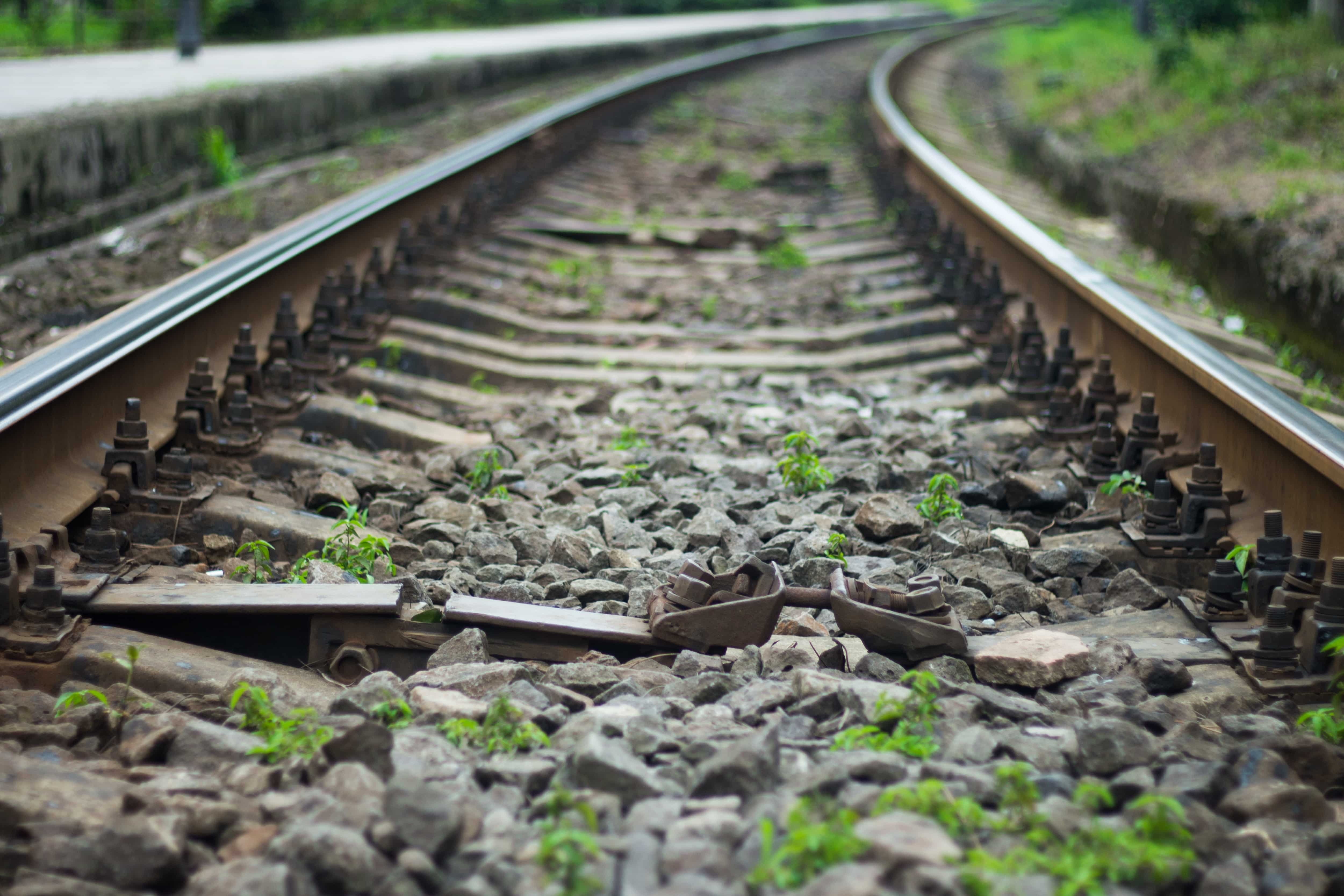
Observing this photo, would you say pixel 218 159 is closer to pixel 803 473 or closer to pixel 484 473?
pixel 484 473

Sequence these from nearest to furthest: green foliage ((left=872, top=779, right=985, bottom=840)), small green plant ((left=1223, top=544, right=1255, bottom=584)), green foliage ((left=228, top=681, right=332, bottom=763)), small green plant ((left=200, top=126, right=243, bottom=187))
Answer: green foliage ((left=872, top=779, right=985, bottom=840)) < green foliage ((left=228, top=681, right=332, bottom=763)) < small green plant ((left=1223, top=544, right=1255, bottom=584)) < small green plant ((left=200, top=126, right=243, bottom=187))

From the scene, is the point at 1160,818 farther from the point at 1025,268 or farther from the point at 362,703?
the point at 1025,268

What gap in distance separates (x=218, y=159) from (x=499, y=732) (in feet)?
21.7

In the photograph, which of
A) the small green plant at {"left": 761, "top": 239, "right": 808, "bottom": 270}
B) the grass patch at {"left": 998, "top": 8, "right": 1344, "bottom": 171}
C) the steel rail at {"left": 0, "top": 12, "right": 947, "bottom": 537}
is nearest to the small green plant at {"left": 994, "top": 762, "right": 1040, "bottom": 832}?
the steel rail at {"left": 0, "top": 12, "right": 947, "bottom": 537}

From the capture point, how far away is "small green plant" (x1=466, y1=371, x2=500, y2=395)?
15.7 feet

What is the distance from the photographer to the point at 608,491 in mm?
3527

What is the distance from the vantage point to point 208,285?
3980mm

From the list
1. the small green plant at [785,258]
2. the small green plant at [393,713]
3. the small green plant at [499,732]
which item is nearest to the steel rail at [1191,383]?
the small green plant at [785,258]

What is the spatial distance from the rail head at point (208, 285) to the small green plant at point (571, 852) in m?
1.71

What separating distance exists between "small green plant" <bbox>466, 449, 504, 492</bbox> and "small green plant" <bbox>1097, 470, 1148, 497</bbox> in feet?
5.72

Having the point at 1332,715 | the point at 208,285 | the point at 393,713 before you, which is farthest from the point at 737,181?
the point at 393,713

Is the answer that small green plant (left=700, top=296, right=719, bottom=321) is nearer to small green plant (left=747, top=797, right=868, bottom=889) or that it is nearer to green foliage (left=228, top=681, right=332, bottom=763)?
green foliage (left=228, top=681, right=332, bottom=763)

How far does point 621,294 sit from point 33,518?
3579mm

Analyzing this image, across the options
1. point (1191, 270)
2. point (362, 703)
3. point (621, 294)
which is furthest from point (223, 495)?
point (1191, 270)
